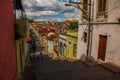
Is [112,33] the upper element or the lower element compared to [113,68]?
upper

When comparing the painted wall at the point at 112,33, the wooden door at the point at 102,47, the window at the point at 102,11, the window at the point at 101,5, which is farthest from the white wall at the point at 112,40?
the window at the point at 101,5

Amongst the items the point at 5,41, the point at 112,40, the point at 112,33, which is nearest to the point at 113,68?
the point at 112,40

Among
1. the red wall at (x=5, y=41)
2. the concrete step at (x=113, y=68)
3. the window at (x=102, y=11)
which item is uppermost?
the window at (x=102, y=11)

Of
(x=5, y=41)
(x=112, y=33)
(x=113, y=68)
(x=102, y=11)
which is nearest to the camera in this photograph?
(x=5, y=41)

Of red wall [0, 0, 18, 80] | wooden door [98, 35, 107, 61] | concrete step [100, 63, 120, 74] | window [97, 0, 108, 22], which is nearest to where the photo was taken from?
red wall [0, 0, 18, 80]

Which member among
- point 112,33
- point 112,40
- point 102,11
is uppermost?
point 102,11

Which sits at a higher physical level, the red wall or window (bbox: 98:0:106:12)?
window (bbox: 98:0:106:12)

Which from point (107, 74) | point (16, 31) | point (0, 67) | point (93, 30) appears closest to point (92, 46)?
point (93, 30)

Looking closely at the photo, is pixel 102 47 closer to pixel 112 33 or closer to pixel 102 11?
pixel 112 33

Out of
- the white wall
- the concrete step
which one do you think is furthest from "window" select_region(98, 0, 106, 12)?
the concrete step

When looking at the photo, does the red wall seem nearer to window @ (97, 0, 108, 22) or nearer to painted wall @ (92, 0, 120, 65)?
painted wall @ (92, 0, 120, 65)

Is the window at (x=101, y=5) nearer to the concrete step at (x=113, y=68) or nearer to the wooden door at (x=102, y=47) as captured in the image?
the wooden door at (x=102, y=47)

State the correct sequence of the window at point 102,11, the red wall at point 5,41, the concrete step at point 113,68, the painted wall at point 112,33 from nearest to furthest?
the red wall at point 5,41, the concrete step at point 113,68, the painted wall at point 112,33, the window at point 102,11

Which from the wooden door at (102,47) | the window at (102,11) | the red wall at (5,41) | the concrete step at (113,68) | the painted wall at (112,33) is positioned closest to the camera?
the red wall at (5,41)
